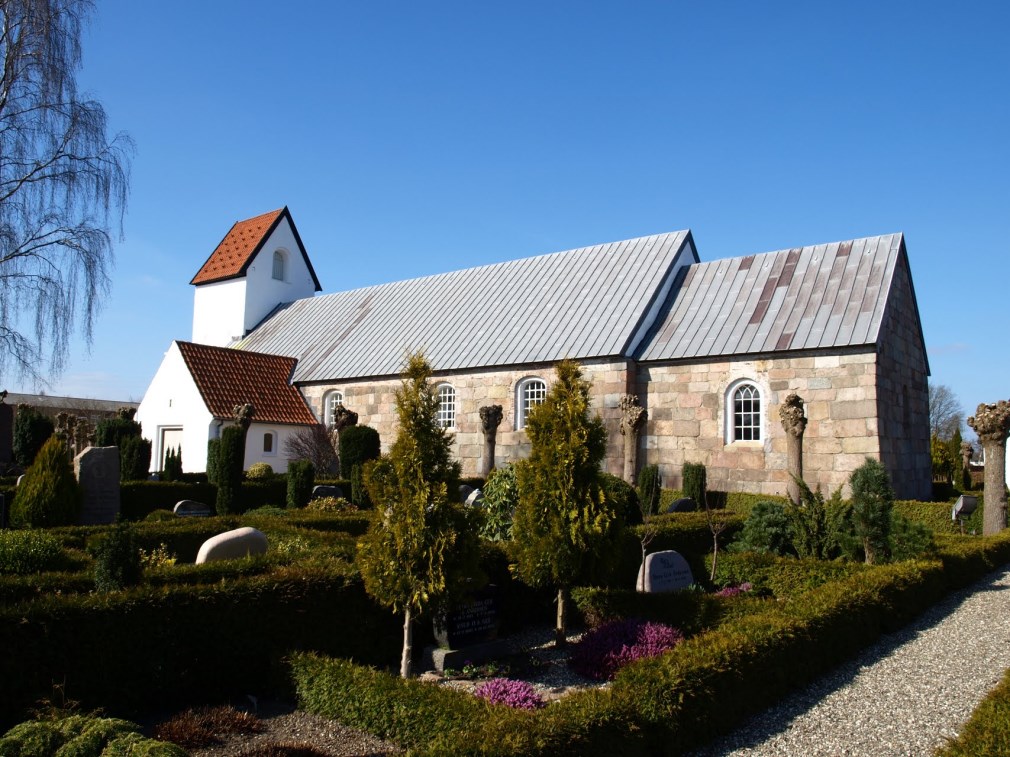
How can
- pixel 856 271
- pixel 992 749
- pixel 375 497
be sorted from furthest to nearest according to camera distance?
pixel 856 271 → pixel 375 497 → pixel 992 749

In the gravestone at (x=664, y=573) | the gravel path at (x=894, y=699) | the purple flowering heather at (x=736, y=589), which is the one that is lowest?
the gravel path at (x=894, y=699)

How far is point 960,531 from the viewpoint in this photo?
40.7 ft

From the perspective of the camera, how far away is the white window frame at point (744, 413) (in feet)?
50.7

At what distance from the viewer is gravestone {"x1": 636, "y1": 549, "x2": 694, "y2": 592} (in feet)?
25.3

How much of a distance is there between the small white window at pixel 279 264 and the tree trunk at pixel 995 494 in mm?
23024

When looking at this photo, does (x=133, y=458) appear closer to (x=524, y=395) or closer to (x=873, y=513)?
(x=524, y=395)

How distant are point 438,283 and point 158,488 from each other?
1203 centimetres

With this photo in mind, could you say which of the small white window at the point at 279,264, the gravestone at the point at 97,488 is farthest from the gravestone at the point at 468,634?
the small white window at the point at 279,264

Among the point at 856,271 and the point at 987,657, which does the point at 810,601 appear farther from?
the point at 856,271

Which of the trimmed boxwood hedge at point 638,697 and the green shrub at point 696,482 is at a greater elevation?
the green shrub at point 696,482

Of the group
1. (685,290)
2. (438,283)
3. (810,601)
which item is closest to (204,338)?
(438,283)

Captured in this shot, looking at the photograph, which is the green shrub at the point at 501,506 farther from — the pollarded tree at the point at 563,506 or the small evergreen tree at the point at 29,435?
the small evergreen tree at the point at 29,435

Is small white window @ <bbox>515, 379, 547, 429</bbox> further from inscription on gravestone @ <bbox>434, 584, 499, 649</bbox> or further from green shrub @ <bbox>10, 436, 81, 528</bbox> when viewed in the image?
inscription on gravestone @ <bbox>434, 584, 499, 649</bbox>

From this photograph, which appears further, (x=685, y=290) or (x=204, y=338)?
(x=204, y=338)
